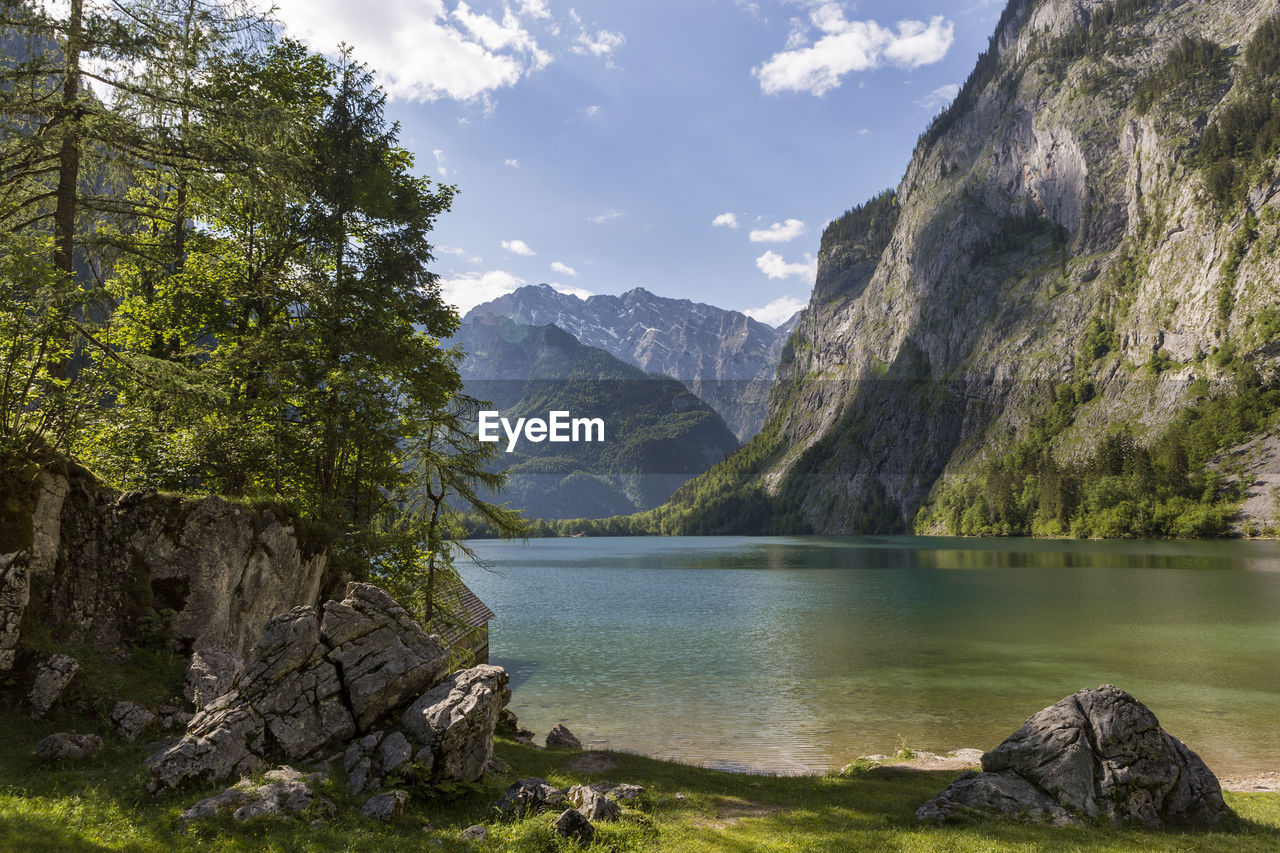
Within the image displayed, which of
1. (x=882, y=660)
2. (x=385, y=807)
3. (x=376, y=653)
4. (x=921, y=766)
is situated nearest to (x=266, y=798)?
(x=385, y=807)

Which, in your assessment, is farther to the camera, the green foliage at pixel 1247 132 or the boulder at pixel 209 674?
the green foliage at pixel 1247 132

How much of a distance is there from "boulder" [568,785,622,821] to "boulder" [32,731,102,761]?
8472 millimetres

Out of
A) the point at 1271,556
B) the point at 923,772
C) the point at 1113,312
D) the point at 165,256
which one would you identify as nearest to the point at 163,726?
the point at 165,256

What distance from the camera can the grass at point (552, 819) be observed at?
30.4ft

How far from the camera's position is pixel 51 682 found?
12.5 meters

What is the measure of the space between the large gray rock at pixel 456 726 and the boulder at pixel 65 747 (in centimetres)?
518

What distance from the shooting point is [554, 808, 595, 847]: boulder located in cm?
1098

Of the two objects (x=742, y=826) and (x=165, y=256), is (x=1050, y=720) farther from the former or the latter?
(x=165, y=256)

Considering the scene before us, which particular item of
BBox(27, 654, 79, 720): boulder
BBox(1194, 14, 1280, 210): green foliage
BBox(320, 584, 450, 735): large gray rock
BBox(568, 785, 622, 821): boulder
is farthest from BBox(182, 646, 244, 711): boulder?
BBox(1194, 14, 1280, 210): green foliage

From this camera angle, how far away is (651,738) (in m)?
24.7

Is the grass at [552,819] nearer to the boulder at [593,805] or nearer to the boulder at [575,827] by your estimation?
the boulder at [575,827]

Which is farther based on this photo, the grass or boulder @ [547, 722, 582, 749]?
boulder @ [547, 722, 582, 749]

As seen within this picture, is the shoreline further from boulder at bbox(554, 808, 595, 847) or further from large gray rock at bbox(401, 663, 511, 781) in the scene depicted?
boulder at bbox(554, 808, 595, 847)

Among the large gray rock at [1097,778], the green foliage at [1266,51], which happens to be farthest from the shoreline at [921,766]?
the green foliage at [1266,51]
